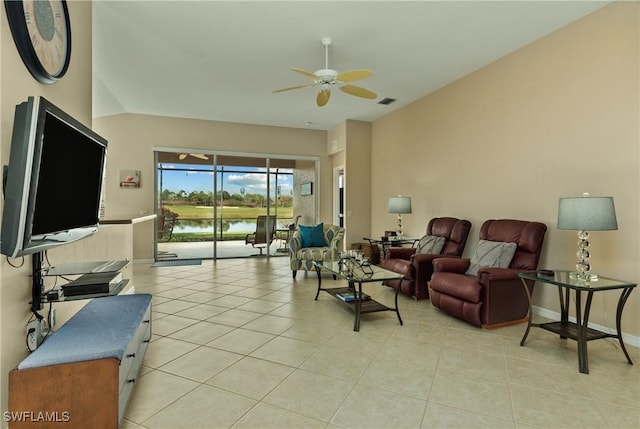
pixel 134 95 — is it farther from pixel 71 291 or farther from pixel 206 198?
pixel 71 291

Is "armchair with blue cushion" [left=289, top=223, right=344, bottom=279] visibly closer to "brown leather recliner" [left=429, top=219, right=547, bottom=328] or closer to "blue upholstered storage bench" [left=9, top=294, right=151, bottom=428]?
"brown leather recliner" [left=429, top=219, right=547, bottom=328]

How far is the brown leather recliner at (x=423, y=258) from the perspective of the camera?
13.9 feet

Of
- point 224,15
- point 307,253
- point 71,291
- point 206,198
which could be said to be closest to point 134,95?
point 206,198

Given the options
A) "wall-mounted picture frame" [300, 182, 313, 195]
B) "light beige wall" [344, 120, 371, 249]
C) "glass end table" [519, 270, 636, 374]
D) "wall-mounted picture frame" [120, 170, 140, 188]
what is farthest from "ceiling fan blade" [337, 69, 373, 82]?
"wall-mounted picture frame" [120, 170, 140, 188]

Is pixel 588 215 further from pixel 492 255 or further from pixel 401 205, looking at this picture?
pixel 401 205

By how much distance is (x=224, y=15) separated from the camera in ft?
11.0

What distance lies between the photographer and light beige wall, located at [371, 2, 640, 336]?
9.91ft

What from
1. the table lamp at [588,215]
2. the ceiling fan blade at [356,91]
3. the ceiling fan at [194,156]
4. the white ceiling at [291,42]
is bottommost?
the table lamp at [588,215]

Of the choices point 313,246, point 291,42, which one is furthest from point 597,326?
point 291,42

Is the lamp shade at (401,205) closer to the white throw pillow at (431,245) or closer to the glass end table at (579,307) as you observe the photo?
the white throw pillow at (431,245)

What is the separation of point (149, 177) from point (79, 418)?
6.23 m

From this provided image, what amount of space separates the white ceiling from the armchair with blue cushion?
7.74ft

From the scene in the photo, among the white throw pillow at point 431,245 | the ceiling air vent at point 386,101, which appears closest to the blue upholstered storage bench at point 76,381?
the white throw pillow at point 431,245

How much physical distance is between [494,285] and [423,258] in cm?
111
